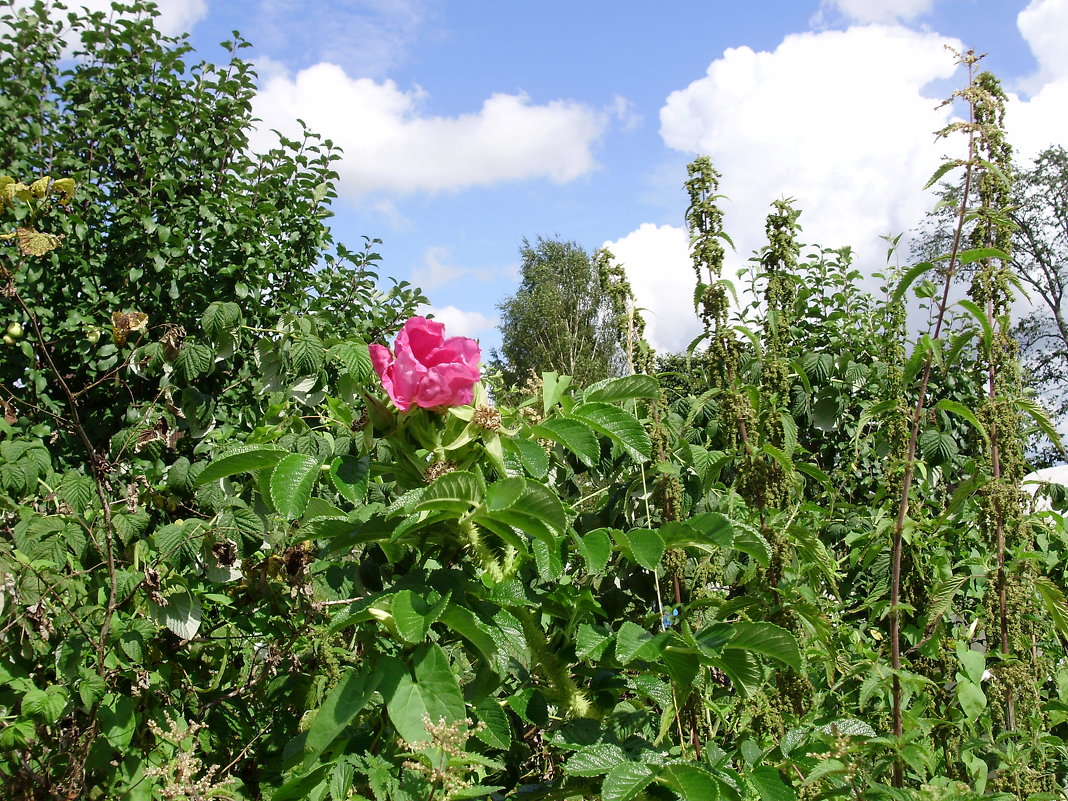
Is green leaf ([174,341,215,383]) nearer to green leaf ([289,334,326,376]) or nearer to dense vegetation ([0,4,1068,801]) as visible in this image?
dense vegetation ([0,4,1068,801])

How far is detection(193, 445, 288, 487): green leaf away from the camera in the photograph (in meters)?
1.18

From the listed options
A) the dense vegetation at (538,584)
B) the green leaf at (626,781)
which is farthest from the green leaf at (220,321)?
the green leaf at (626,781)

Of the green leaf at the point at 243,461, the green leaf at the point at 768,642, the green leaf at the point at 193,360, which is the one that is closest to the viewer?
the green leaf at the point at 768,642

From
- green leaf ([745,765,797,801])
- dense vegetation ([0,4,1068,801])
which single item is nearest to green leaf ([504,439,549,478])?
dense vegetation ([0,4,1068,801])

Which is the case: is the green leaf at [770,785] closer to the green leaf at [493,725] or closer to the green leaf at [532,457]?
the green leaf at [493,725]

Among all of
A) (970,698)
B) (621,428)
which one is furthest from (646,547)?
(970,698)

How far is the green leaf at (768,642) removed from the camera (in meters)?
1.08

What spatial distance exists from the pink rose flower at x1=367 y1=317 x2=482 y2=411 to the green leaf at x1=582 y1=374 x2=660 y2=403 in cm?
23

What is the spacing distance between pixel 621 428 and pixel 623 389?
10 centimetres

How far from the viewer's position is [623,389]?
1305 millimetres

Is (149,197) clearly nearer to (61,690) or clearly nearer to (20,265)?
(20,265)

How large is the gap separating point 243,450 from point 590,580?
774 mm

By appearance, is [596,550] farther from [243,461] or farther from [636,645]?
[243,461]

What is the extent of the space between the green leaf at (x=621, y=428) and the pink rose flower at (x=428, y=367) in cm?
20
